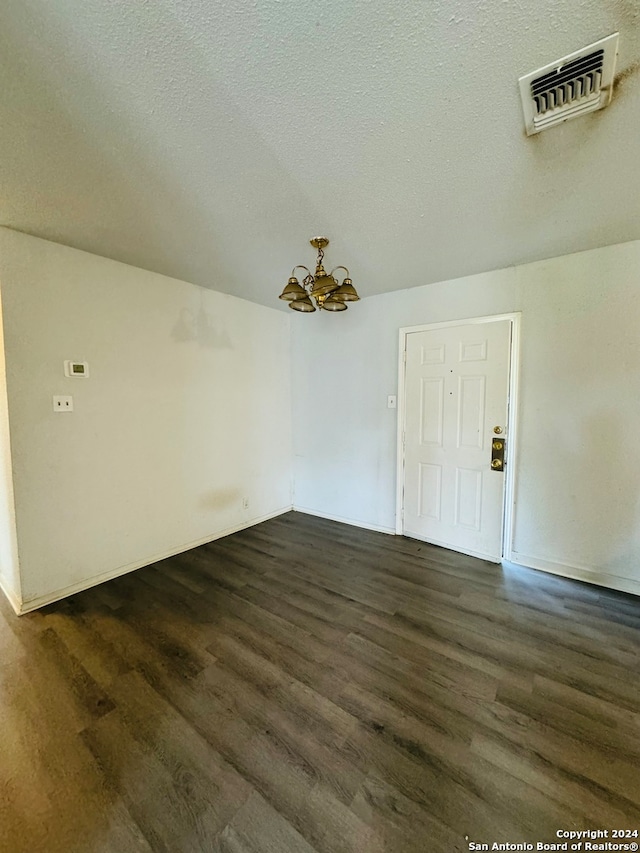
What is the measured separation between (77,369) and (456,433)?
311 centimetres

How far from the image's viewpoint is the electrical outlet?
7.54 ft

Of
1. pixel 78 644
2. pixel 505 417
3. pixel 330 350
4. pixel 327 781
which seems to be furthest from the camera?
pixel 330 350

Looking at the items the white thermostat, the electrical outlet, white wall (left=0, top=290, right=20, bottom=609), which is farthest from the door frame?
white wall (left=0, top=290, right=20, bottom=609)

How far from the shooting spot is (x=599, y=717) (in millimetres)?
1450

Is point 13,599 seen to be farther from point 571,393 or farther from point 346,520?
point 571,393

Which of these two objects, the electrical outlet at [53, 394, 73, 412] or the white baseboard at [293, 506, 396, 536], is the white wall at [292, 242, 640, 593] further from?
the electrical outlet at [53, 394, 73, 412]

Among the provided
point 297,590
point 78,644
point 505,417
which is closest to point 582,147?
point 505,417

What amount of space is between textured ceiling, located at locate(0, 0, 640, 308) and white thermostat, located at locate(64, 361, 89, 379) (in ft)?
2.71

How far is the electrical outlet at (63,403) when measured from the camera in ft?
7.54

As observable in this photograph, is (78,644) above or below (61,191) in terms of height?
below

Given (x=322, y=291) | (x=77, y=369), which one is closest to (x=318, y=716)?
(x=322, y=291)

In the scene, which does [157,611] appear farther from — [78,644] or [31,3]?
[31,3]

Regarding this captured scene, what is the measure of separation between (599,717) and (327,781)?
1236 millimetres

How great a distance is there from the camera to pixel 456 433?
9.78ft
